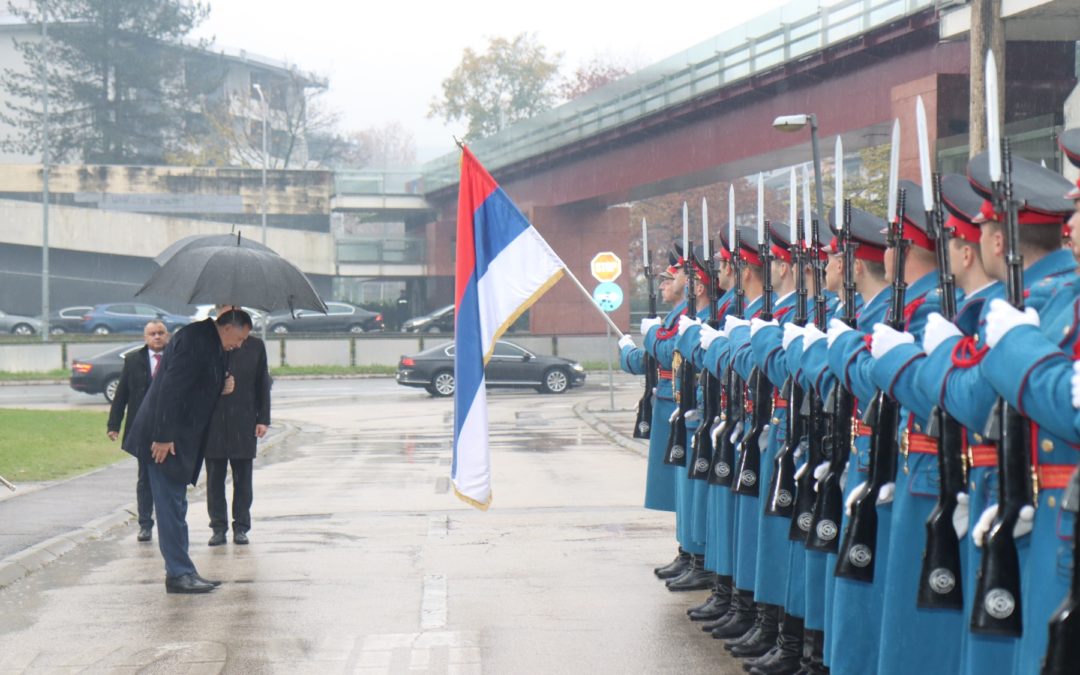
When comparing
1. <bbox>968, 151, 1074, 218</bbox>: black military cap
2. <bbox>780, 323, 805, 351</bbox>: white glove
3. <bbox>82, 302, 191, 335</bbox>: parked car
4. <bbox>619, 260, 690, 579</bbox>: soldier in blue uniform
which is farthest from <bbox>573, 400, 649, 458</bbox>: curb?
<bbox>82, 302, 191, 335</bbox>: parked car

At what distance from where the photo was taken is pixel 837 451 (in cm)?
637

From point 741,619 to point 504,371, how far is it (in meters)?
29.6

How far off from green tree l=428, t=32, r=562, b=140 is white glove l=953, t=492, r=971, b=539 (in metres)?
73.4

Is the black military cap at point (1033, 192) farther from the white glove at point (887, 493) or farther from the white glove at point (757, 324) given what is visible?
the white glove at point (757, 324)

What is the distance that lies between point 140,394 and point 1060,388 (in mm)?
9812

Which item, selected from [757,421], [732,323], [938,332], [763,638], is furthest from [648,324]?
[938,332]

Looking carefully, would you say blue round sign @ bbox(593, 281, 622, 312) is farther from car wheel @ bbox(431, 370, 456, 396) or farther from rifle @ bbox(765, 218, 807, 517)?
rifle @ bbox(765, 218, 807, 517)

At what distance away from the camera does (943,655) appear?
5402 millimetres

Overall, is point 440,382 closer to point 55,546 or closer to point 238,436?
point 238,436

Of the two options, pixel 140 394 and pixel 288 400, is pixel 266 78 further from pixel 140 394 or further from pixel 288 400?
pixel 140 394

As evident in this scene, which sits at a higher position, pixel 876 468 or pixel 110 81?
pixel 110 81

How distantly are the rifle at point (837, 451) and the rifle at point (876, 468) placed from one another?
0.39 metres

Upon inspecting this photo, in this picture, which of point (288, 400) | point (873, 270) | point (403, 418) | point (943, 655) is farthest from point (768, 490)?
point (288, 400)

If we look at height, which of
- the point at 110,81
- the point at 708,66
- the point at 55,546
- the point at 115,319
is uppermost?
the point at 110,81
